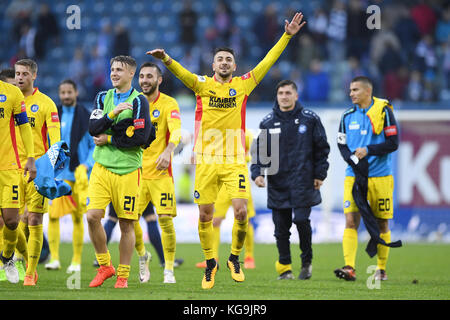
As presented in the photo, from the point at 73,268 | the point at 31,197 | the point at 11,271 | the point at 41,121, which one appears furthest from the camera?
the point at 73,268

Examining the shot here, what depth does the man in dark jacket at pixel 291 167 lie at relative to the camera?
34.9 ft

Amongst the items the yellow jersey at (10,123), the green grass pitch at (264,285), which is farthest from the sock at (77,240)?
the yellow jersey at (10,123)

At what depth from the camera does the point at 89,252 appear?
15102 millimetres

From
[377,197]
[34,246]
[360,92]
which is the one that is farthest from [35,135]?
[377,197]

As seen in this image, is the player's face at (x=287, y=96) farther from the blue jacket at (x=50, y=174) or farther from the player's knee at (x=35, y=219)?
the player's knee at (x=35, y=219)

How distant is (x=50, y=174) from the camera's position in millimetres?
8992

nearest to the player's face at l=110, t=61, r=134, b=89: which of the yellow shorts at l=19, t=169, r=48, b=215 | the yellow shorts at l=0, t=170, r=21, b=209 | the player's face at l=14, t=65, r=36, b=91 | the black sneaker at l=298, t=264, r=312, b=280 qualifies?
the player's face at l=14, t=65, r=36, b=91

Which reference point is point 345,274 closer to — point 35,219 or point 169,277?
point 169,277

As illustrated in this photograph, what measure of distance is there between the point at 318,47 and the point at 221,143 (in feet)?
41.5

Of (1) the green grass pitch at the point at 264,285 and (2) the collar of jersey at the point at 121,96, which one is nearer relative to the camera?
(1) the green grass pitch at the point at 264,285

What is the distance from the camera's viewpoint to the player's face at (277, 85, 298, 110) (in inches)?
425

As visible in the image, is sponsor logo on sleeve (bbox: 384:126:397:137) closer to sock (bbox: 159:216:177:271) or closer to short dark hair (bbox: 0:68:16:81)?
sock (bbox: 159:216:177:271)

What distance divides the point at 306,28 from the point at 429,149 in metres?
5.55

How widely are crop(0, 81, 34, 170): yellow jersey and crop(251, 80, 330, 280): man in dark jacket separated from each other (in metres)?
3.12
